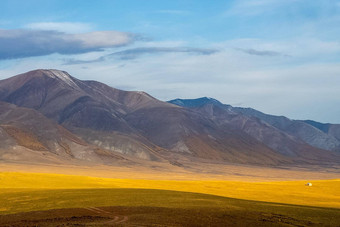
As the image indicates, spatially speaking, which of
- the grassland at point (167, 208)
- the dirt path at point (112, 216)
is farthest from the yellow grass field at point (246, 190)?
the dirt path at point (112, 216)

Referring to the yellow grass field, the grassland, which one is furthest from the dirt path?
the yellow grass field

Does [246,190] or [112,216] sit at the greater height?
[246,190]

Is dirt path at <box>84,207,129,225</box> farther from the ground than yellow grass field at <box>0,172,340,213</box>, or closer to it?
closer to it

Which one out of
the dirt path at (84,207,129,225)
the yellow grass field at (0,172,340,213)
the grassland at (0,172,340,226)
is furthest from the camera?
the yellow grass field at (0,172,340,213)

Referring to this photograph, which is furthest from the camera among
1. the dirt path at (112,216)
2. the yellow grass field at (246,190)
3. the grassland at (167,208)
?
the yellow grass field at (246,190)

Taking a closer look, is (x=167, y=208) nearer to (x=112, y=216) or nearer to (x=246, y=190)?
(x=112, y=216)

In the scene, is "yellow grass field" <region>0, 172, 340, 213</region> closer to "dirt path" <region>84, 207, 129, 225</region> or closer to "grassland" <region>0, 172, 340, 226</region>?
"grassland" <region>0, 172, 340, 226</region>

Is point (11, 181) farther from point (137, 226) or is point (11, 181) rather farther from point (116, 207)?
point (137, 226)

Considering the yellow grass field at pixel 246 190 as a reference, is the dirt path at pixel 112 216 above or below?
below

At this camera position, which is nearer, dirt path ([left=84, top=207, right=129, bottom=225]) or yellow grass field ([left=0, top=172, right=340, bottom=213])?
dirt path ([left=84, top=207, right=129, bottom=225])

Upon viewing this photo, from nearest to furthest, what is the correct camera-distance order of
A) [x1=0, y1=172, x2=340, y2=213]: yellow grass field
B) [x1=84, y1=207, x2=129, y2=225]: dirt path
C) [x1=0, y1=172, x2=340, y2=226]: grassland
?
[x1=84, y1=207, x2=129, y2=225]: dirt path, [x1=0, y1=172, x2=340, y2=226]: grassland, [x1=0, y1=172, x2=340, y2=213]: yellow grass field

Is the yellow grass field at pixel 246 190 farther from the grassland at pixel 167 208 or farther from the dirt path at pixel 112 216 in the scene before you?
the dirt path at pixel 112 216

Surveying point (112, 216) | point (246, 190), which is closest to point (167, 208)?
point (112, 216)

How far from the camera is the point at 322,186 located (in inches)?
3110
